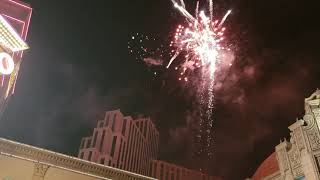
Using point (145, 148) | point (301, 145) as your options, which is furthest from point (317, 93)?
point (145, 148)

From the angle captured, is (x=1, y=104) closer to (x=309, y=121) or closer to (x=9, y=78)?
(x=9, y=78)

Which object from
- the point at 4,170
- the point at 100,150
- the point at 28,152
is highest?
the point at 100,150

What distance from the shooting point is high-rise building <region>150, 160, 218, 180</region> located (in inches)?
4257

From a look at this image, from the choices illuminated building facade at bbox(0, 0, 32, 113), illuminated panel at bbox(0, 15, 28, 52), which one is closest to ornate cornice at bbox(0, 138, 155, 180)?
illuminated building facade at bbox(0, 0, 32, 113)

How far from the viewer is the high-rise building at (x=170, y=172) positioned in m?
108

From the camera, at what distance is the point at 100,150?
79000 millimetres

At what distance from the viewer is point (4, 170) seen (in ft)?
70.7

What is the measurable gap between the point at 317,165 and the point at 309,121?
3.41 metres

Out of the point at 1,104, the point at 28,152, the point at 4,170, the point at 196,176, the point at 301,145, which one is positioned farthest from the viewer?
the point at 196,176

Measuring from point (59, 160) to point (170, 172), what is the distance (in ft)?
297

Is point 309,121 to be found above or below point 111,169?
above

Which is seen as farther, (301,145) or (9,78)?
(301,145)

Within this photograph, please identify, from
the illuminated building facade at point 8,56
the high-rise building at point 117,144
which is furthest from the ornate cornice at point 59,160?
the high-rise building at point 117,144

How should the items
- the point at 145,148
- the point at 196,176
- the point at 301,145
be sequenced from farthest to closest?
the point at 196,176
the point at 145,148
the point at 301,145
